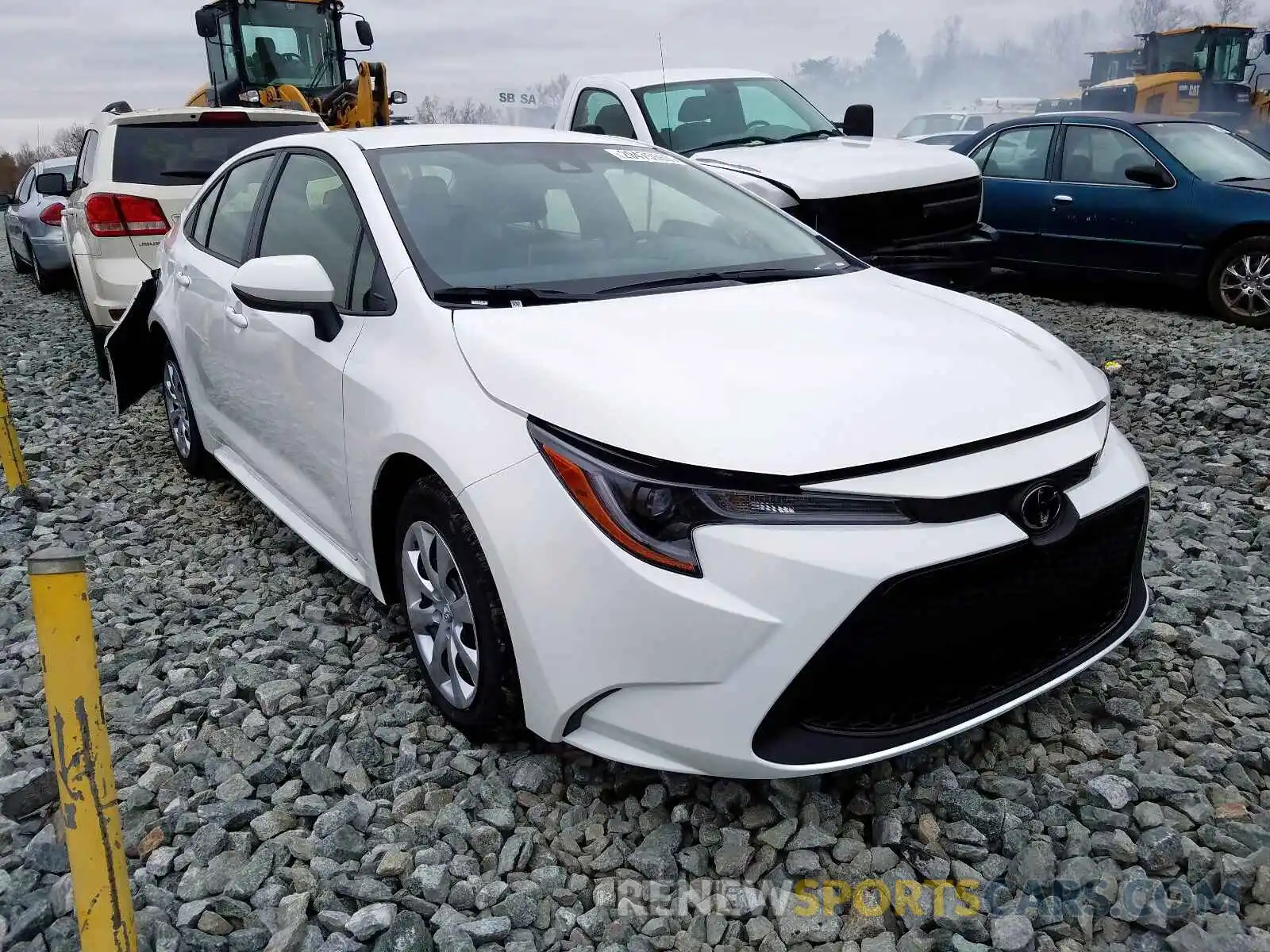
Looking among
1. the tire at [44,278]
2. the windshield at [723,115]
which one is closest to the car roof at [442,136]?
the windshield at [723,115]

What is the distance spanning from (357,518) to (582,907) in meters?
1.28

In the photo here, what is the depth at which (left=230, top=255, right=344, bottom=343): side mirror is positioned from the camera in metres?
2.85

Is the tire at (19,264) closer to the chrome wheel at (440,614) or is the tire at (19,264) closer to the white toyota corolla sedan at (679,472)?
the white toyota corolla sedan at (679,472)

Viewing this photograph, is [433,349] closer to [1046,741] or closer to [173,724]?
[173,724]

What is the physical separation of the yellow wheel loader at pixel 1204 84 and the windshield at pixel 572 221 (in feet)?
70.4

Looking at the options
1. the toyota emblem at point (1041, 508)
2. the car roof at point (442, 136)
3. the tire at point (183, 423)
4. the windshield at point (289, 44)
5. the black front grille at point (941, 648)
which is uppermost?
the windshield at point (289, 44)

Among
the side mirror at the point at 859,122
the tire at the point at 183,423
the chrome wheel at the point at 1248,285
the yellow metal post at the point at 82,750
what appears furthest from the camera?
the side mirror at the point at 859,122

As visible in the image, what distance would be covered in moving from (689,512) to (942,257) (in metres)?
5.07

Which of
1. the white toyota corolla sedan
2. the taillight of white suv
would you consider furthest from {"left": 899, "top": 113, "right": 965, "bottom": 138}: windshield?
the white toyota corolla sedan

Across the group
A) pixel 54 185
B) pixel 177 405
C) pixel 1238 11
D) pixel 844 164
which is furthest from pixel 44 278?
pixel 1238 11

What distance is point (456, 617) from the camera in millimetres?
2609

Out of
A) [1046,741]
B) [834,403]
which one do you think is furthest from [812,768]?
[1046,741]

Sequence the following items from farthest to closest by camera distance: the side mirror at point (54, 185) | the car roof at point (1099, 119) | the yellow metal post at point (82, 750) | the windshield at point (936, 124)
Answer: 1. the windshield at point (936, 124)
2. the side mirror at point (54, 185)
3. the car roof at point (1099, 119)
4. the yellow metal post at point (82, 750)

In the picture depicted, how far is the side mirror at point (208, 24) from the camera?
13297mm
